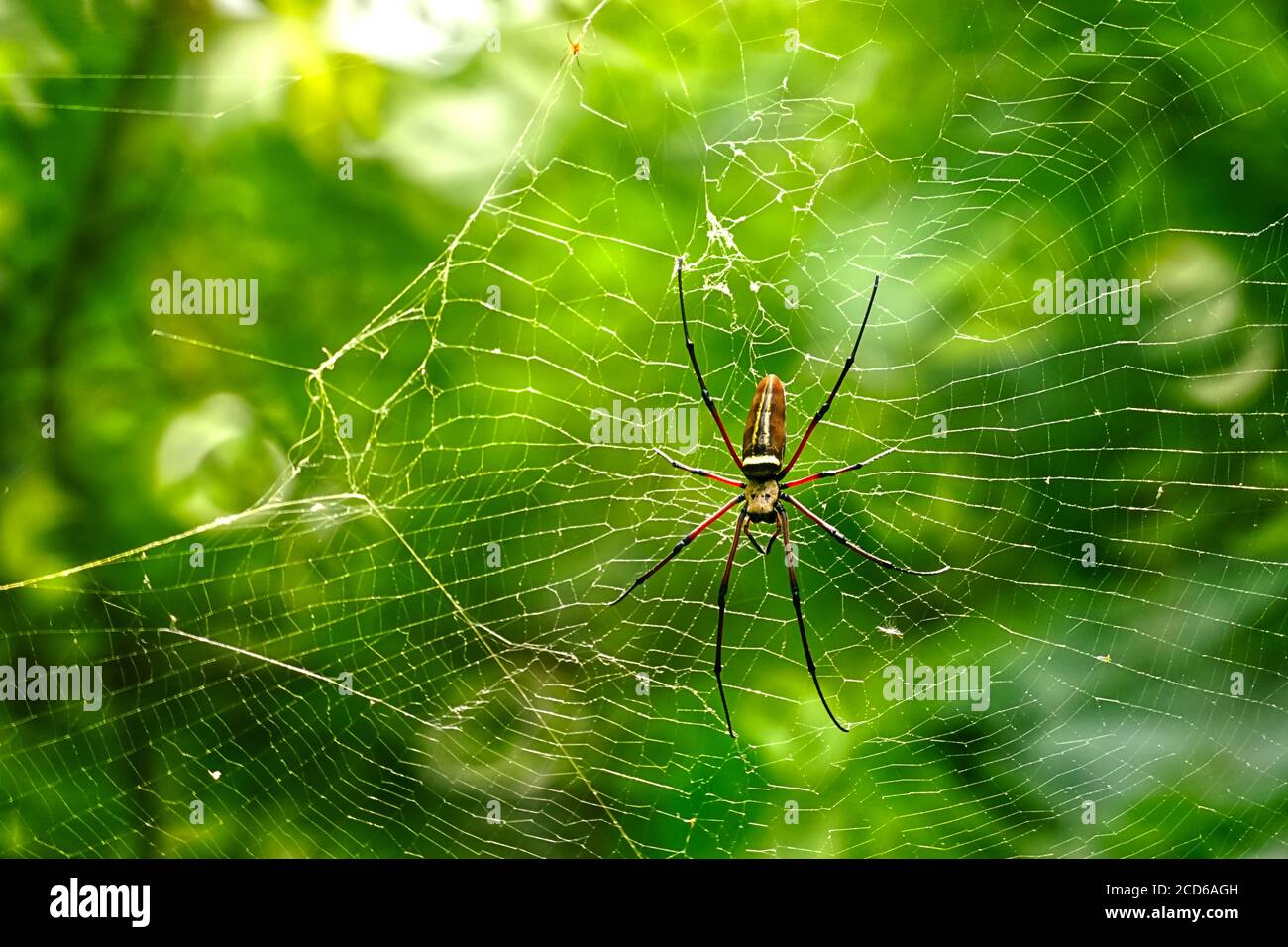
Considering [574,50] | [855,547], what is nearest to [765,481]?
[855,547]

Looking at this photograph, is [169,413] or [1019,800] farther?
[169,413]

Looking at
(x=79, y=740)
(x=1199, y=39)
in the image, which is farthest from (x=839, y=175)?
(x=79, y=740)

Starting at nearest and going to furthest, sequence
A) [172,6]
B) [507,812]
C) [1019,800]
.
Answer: [1019,800] → [172,6] → [507,812]

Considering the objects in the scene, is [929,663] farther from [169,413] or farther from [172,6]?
[172,6]


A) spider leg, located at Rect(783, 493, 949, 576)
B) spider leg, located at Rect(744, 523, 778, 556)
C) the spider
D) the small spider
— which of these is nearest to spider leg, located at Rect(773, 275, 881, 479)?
the spider

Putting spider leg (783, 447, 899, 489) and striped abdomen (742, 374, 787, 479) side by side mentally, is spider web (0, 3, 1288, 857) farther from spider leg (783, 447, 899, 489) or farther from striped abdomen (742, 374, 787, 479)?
striped abdomen (742, 374, 787, 479)

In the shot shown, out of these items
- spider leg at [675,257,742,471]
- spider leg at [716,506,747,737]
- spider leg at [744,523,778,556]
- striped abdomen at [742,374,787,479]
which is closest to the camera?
striped abdomen at [742,374,787,479]
